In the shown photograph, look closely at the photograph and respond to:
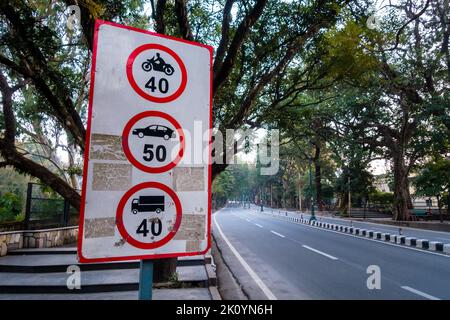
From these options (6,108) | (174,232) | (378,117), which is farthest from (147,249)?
(378,117)

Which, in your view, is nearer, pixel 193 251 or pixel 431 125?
pixel 193 251

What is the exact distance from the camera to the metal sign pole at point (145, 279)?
167 cm

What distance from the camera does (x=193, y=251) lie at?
1.80 m

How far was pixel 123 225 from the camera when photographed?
5.35 feet

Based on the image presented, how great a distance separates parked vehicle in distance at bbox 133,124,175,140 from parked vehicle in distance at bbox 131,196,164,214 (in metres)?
0.34

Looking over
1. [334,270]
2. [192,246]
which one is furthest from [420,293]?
[192,246]

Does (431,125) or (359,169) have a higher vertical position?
(431,125)

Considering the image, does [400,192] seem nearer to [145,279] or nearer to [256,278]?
[256,278]

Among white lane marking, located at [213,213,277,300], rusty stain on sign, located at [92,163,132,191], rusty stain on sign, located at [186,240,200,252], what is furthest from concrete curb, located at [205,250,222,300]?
rusty stain on sign, located at [92,163,132,191]

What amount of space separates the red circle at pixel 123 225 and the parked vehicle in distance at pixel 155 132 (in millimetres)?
269

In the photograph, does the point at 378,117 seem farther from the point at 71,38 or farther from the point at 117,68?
the point at 117,68

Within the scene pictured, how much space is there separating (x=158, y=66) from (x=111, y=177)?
2.35 feet

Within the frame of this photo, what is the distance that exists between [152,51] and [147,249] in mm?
1141

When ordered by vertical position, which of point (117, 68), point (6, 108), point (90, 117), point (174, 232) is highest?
point (6, 108)
